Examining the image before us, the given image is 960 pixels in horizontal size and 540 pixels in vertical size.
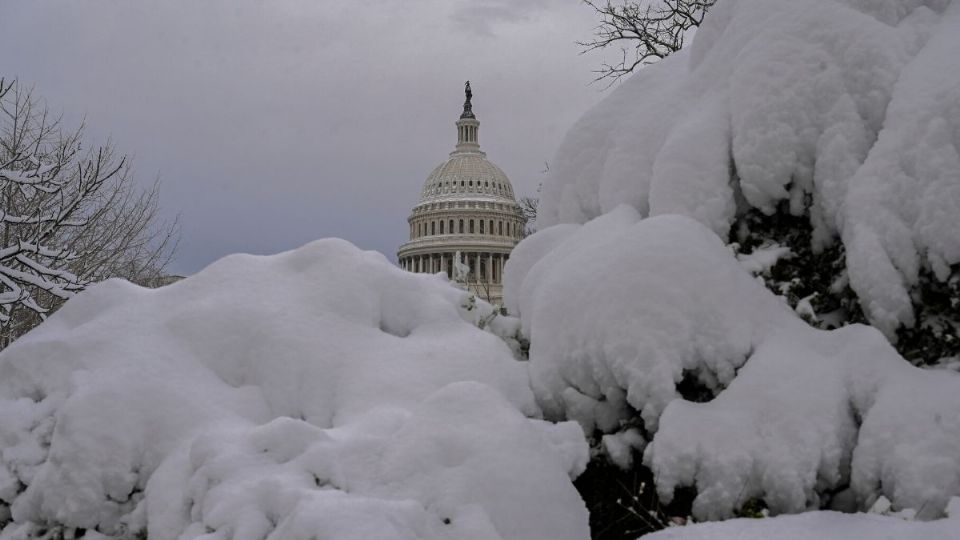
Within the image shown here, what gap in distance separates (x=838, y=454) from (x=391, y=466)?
1.87 meters

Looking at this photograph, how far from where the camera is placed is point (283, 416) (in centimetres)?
390

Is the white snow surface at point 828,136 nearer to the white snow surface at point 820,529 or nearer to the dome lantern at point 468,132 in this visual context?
the white snow surface at point 820,529

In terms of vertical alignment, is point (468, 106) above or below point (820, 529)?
above

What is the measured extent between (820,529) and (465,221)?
89028 millimetres

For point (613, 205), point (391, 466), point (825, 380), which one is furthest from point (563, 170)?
point (391, 466)

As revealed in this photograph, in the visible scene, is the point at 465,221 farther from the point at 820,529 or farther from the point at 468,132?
the point at 820,529

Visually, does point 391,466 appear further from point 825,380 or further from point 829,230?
point 829,230

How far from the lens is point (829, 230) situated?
14.4 feet

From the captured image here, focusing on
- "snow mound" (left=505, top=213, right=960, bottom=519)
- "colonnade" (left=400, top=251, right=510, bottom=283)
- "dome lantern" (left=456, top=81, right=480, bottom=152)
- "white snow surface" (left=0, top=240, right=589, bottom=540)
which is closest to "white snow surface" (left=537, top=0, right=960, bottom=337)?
"snow mound" (left=505, top=213, right=960, bottom=519)

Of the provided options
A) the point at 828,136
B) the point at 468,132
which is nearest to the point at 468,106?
the point at 468,132

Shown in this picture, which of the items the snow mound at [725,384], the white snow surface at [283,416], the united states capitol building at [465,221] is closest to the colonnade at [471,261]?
the united states capitol building at [465,221]

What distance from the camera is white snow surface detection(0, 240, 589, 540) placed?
320 centimetres

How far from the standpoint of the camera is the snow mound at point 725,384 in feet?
11.5

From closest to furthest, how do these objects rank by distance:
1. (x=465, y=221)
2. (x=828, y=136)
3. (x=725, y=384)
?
(x=725, y=384), (x=828, y=136), (x=465, y=221)
